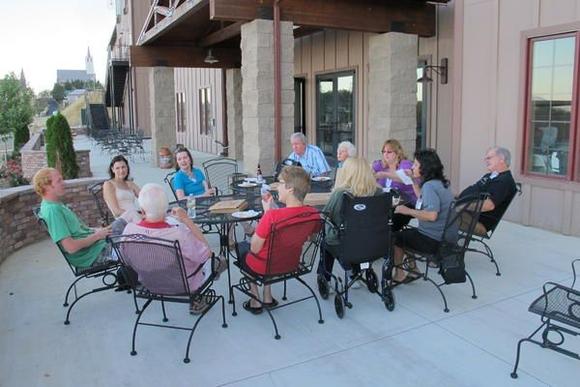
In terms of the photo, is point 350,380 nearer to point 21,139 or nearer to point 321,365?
point 321,365

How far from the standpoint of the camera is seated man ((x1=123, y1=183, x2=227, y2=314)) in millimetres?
2961

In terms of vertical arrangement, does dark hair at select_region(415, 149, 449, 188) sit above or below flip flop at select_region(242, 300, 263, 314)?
above

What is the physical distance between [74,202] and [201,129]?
11.0 metres

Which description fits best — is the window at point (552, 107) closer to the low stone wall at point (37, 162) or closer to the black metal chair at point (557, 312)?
the black metal chair at point (557, 312)

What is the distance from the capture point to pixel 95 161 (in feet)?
48.4

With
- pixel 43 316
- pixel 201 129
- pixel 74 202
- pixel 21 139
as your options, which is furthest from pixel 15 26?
pixel 43 316

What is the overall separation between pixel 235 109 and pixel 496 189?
894 centimetres

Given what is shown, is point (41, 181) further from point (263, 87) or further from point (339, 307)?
point (263, 87)

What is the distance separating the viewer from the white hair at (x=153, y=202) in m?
2.95

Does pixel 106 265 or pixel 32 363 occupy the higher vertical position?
pixel 106 265

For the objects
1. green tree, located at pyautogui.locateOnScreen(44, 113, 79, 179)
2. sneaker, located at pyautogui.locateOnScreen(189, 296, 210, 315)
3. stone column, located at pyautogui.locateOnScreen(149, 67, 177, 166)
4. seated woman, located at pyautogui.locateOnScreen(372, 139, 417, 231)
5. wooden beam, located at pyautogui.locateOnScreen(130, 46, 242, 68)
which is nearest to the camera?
sneaker, located at pyautogui.locateOnScreen(189, 296, 210, 315)

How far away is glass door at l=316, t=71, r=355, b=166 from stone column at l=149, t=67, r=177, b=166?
12.0 ft

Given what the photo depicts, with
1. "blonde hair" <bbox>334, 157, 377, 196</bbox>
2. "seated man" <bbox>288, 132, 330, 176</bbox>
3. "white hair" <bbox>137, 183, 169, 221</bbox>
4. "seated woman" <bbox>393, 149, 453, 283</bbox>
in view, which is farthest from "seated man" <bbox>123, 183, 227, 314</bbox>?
"seated man" <bbox>288, 132, 330, 176</bbox>

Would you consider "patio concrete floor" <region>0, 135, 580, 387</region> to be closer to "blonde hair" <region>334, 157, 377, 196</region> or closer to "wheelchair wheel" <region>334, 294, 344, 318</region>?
"wheelchair wheel" <region>334, 294, 344, 318</region>
